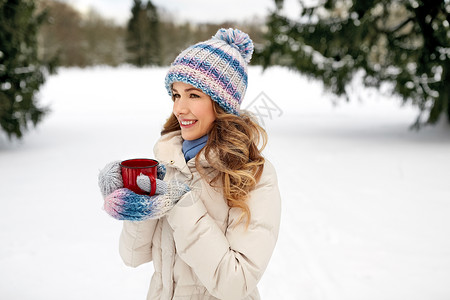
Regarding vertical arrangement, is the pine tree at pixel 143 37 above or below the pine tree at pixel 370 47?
below

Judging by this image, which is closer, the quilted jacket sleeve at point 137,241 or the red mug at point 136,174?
the red mug at point 136,174

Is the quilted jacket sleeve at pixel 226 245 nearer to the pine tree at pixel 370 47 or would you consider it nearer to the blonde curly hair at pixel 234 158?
the blonde curly hair at pixel 234 158

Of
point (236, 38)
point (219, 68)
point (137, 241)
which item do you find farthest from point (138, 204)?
point (236, 38)

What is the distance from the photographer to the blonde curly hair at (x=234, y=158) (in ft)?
4.62

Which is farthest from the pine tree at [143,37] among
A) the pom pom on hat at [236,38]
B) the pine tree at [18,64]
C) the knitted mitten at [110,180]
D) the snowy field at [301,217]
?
the knitted mitten at [110,180]

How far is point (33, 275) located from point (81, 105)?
14.8 meters

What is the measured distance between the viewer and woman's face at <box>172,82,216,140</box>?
1.55m

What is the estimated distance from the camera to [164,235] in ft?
5.07

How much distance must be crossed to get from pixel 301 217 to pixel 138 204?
3.67m

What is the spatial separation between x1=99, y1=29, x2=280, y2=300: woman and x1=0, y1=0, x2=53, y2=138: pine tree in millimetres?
7904

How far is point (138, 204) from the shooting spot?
4.13ft

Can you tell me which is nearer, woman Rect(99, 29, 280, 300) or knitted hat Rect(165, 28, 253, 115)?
woman Rect(99, 29, 280, 300)

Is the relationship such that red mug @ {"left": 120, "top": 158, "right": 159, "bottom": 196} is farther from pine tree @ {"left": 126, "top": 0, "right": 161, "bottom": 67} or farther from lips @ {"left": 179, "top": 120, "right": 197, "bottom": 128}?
pine tree @ {"left": 126, "top": 0, "right": 161, "bottom": 67}

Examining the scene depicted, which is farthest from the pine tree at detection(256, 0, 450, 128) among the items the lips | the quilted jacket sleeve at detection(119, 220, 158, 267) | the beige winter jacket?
the quilted jacket sleeve at detection(119, 220, 158, 267)
